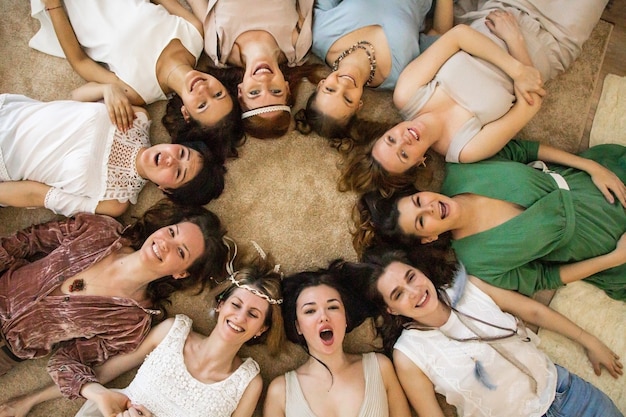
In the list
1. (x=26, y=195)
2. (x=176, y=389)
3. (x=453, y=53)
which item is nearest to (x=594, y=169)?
(x=453, y=53)

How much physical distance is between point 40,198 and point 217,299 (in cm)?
81

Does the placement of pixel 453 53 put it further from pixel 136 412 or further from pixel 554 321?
pixel 136 412

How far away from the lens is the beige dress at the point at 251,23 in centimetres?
211

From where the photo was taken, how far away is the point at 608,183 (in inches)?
79.1

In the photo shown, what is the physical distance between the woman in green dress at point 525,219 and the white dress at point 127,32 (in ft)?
3.45

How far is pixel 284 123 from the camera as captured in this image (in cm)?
209

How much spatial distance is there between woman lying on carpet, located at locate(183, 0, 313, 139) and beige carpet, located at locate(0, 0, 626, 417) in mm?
161

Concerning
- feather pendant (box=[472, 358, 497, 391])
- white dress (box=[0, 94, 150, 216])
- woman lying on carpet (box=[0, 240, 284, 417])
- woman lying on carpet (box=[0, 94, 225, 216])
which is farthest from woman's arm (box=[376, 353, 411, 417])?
white dress (box=[0, 94, 150, 216])

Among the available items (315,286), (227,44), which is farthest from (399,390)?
(227,44)

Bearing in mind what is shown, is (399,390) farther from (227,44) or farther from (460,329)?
(227,44)

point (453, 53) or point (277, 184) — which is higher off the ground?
point (453, 53)

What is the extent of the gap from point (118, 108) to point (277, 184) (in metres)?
0.72

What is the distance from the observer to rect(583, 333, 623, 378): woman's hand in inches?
80.4

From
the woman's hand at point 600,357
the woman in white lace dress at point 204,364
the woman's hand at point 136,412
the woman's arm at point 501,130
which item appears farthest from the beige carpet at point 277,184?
the woman's hand at point 600,357
